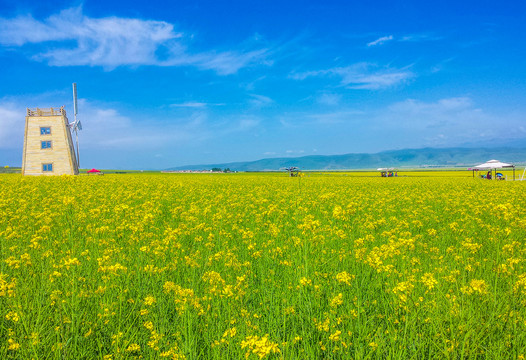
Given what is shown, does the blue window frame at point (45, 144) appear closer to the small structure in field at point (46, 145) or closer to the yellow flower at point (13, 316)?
the small structure in field at point (46, 145)

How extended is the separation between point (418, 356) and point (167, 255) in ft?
16.8

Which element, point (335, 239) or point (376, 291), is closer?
point (376, 291)

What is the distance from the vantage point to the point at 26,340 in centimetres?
326

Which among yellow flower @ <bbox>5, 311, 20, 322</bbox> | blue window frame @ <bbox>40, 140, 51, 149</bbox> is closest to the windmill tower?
blue window frame @ <bbox>40, 140, 51, 149</bbox>

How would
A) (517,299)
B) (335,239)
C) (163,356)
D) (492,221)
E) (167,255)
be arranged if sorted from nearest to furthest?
1. (163,356)
2. (517,299)
3. (167,255)
4. (335,239)
5. (492,221)

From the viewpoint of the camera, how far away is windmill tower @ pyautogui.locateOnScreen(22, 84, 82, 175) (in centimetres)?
4712

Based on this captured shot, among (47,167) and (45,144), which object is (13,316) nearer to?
(47,167)

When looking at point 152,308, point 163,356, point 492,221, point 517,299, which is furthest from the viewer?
point 492,221

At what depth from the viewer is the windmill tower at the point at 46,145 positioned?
47.1 meters

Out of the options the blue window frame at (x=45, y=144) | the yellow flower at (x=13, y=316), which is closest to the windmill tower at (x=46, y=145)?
the blue window frame at (x=45, y=144)

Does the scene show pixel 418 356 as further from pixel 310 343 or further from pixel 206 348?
pixel 206 348

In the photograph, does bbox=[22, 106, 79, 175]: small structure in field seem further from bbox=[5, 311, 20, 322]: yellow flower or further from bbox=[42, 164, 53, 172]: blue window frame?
bbox=[5, 311, 20, 322]: yellow flower

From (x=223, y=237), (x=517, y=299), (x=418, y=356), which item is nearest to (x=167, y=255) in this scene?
(x=223, y=237)

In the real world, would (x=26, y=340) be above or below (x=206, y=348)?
above
